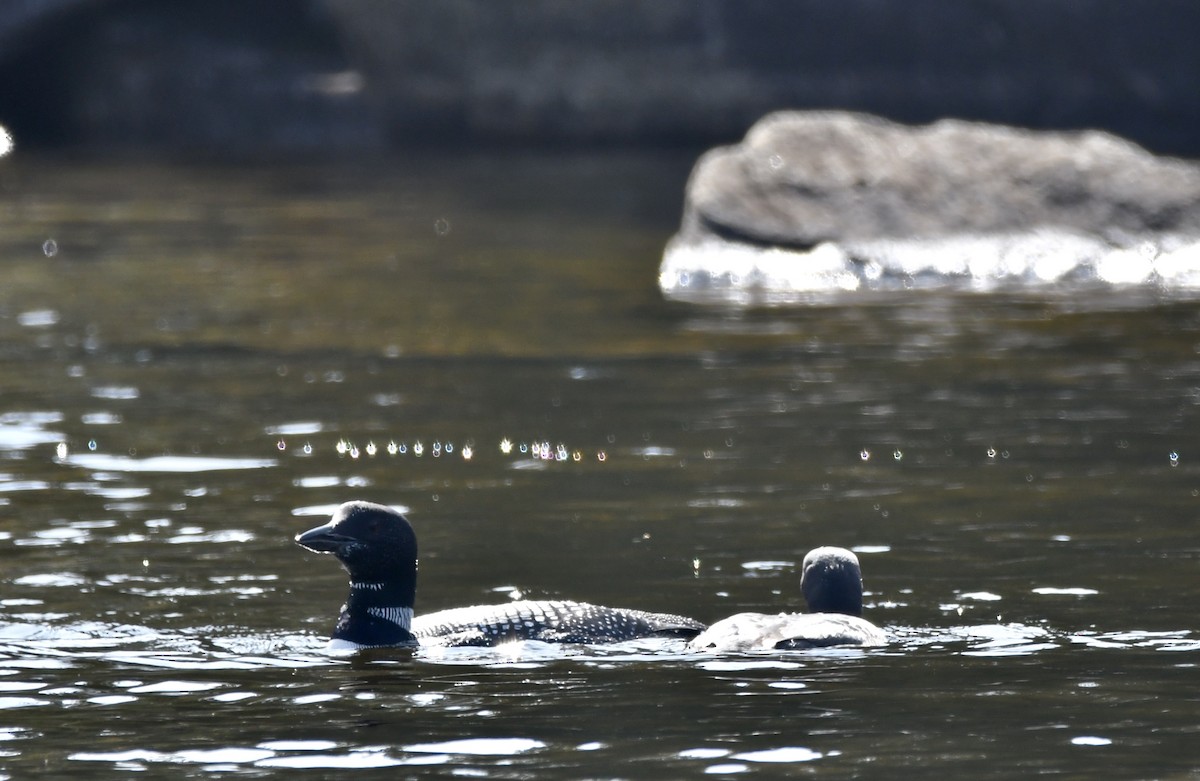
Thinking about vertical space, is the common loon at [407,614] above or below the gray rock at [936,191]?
below

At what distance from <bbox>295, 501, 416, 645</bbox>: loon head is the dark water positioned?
25cm

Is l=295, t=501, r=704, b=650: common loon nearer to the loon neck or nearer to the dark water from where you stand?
the loon neck

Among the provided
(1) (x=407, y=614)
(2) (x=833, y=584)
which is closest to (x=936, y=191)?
(2) (x=833, y=584)

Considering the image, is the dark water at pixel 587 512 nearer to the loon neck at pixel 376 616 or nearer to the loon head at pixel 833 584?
the loon neck at pixel 376 616

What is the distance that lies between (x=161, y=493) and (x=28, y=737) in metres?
4.52

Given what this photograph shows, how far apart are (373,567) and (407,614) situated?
25 centimetres

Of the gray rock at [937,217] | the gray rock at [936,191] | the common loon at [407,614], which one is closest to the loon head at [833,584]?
the common loon at [407,614]

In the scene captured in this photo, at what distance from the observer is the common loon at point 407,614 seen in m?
8.65

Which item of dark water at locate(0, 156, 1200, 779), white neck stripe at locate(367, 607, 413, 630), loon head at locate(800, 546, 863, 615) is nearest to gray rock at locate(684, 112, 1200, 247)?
dark water at locate(0, 156, 1200, 779)

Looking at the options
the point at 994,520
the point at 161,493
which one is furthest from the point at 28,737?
the point at 994,520

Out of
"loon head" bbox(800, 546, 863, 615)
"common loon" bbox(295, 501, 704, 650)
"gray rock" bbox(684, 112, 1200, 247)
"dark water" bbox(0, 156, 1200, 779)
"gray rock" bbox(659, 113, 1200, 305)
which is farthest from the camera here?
"gray rock" bbox(684, 112, 1200, 247)

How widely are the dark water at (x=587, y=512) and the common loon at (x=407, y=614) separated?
0.18 metres

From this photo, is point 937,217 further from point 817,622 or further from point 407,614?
point 817,622

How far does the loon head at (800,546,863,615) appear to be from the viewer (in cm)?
877
